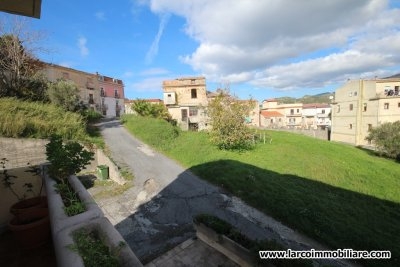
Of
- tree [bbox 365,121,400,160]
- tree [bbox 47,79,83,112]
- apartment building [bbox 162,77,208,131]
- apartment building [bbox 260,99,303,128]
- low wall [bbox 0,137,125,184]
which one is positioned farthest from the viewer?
apartment building [bbox 260,99,303,128]

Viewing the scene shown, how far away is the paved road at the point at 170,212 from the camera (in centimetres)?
715

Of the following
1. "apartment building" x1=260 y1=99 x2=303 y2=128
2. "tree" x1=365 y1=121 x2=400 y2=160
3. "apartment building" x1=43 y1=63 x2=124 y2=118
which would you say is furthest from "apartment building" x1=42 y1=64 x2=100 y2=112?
"tree" x1=365 y1=121 x2=400 y2=160

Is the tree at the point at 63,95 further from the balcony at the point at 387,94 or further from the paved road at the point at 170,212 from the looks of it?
the balcony at the point at 387,94

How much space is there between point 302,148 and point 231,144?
21.6 feet

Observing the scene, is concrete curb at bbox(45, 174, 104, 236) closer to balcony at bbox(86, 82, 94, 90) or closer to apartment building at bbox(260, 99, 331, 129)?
balcony at bbox(86, 82, 94, 90)

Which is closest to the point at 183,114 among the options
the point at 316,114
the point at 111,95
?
the point at 111,95

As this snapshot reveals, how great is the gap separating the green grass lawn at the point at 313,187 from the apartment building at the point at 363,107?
63.8 feet

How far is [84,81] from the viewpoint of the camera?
129 ft

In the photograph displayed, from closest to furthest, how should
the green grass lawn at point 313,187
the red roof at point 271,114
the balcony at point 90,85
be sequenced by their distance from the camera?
the green grass lawn at point 313,187, the balcony at point 90,85, the red roof at point 271,114

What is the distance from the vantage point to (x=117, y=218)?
8422 millimetres

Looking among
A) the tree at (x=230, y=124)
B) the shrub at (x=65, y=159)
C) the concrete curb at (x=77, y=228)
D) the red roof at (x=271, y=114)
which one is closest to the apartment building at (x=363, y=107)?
the red roof at (x=271, y=114)

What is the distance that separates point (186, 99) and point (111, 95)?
73.0 ft

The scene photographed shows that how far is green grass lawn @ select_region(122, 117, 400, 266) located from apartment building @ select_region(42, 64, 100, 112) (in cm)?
2419

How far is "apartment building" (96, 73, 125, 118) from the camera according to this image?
43625mm
